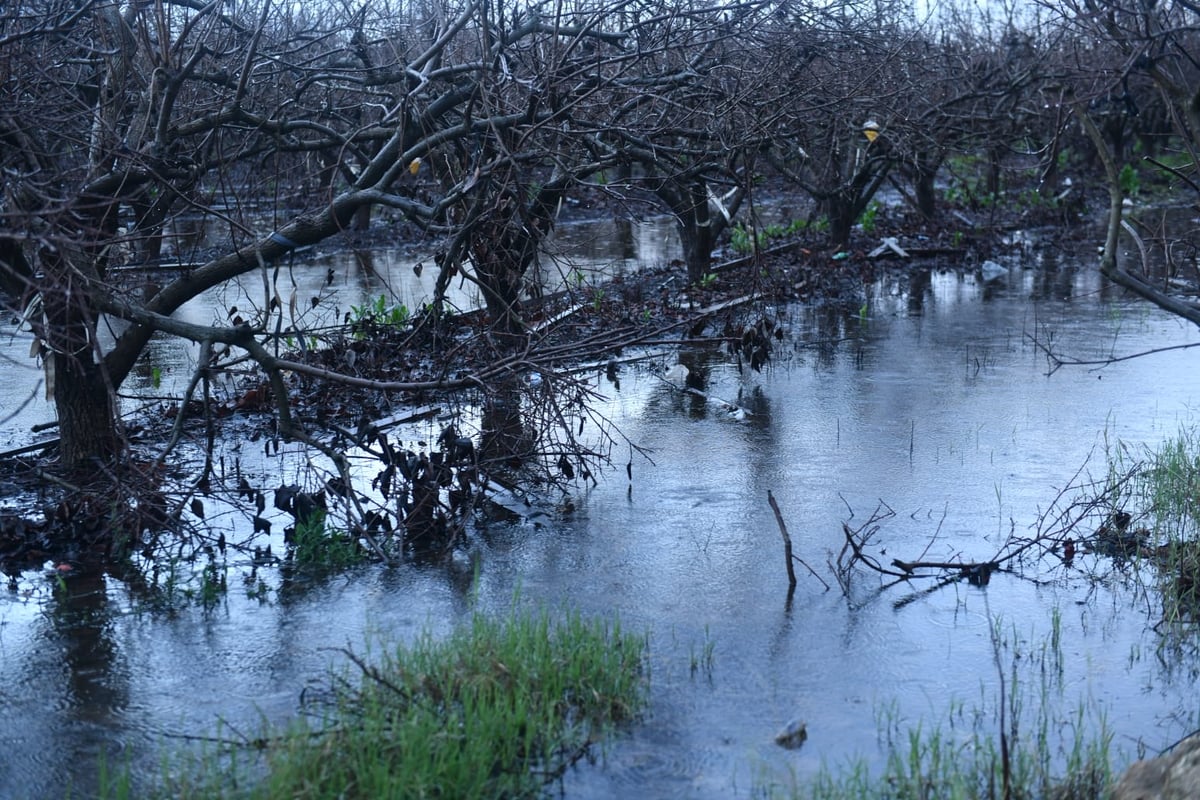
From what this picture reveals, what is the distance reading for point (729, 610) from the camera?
6492mm

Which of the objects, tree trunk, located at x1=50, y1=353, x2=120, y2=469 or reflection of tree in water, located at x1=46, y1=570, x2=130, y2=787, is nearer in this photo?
reflection of tree in water, located at x1=46, y1=570, x2=130, y2=787

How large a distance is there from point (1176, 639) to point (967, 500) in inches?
85.6

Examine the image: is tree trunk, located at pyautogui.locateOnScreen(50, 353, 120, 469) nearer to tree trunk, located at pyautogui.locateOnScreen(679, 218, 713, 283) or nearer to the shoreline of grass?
the shoreline of grass

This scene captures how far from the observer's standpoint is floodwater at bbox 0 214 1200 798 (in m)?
5.19

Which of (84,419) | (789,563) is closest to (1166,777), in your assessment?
(789,563)

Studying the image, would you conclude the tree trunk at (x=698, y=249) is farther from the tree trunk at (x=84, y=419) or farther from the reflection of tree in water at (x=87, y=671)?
the reflection of tree in water at (x=87, y=671)

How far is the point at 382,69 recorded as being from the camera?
935 centimetres

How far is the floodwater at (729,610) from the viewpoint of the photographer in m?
5.19

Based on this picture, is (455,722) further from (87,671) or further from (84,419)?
(84,419)

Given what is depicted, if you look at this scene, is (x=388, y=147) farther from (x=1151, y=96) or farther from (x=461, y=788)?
(x=1151, y=96)

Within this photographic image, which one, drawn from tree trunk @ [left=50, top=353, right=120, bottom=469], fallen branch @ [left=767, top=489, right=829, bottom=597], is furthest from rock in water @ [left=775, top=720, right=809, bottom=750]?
tree trunk @ [left=50, top=353, right=120, bottom=469]

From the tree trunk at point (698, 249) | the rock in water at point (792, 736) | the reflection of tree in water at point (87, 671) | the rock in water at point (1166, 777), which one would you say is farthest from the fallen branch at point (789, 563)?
the tree trunk at point (698, 249)

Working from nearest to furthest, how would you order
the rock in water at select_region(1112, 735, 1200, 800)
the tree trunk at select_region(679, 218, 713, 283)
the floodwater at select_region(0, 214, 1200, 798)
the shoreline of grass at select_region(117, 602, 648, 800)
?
the rock in water at select_region(1112, 735, 1200, 800) → the shoreline of grass at select_region(117, 602, 648, 800) → the floodwater at select_region(0, 214, 1200, 798) → the tree trunk at select_region(679, 218, 713, 283)

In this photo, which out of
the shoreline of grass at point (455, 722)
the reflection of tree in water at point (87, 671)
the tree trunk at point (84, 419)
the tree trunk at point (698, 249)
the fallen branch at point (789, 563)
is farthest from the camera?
the tree trunk at point (698, 249)
